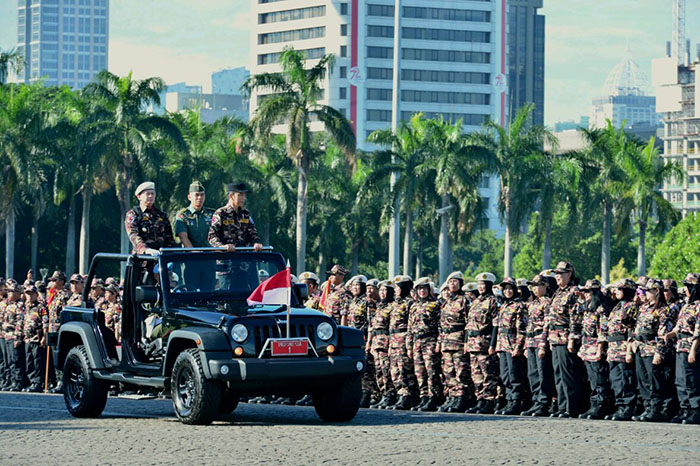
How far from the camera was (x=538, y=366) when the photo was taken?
55.5 feet

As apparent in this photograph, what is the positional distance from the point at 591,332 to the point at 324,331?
401 cm

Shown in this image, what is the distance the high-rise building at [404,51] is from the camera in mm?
164625

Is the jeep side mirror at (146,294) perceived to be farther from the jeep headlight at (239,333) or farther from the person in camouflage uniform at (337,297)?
the person in camouflage uniform at (337,297)

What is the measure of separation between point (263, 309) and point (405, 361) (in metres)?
4.81

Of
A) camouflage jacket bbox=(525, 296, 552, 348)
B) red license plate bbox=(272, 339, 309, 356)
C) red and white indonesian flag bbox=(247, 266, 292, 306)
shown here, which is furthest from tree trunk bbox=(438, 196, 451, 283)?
red license plate bbox=(272, 339, 309, 356)

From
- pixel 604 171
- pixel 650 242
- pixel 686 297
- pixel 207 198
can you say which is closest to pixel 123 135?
pixel 207 198

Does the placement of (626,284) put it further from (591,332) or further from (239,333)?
(239,333)

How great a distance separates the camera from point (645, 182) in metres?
64.9

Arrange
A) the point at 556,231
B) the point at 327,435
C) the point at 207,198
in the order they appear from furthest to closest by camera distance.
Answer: the point at 556,231
the point at 207,198
the point at 327,435

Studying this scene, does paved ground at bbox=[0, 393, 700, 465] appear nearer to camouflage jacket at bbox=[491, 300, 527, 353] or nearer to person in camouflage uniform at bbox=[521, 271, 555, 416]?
person in camouflage uniform at bbox=[521, 271, 555, 416]

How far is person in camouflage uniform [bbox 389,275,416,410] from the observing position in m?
18.6

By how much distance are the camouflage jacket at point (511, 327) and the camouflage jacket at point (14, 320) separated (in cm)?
1018

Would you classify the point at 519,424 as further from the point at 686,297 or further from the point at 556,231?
the point at 556,231

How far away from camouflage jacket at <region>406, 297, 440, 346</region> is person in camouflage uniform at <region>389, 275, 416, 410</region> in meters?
0.38
